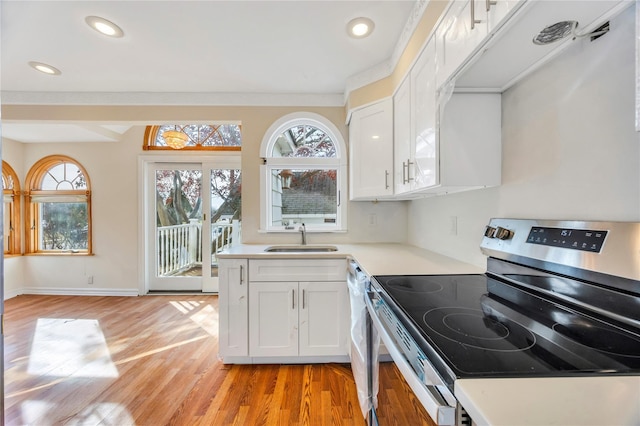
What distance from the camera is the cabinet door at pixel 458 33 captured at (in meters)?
0.87

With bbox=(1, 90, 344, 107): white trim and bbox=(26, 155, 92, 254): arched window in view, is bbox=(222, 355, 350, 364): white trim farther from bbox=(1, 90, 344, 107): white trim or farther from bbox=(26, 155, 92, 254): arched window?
bbox=(26, 155, 92, 254): arched window

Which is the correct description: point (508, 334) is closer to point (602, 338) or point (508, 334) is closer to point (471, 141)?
point (602, 338)

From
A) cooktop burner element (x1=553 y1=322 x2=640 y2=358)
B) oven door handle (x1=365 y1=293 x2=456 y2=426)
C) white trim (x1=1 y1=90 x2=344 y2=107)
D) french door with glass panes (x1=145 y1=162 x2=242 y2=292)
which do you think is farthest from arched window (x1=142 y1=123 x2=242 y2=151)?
cooktop burner element (x1=553 y1=322 x2=640 y2=358)

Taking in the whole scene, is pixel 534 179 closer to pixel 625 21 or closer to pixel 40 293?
pixel 625 21

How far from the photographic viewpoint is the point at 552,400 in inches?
17.0

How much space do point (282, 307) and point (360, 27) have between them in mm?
2053

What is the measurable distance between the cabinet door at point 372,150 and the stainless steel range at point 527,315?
3.25 feet

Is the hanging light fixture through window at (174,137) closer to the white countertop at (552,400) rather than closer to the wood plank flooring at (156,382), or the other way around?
the wood plank flooring at (156,382)

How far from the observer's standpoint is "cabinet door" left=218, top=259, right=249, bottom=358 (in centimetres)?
198

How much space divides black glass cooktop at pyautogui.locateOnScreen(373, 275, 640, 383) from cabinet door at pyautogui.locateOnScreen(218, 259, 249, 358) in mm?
1282

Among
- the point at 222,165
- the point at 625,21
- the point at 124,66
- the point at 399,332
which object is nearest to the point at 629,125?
the point at 625,21

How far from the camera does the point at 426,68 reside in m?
1.34

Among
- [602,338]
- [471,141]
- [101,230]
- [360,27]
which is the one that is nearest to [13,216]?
[101,230]

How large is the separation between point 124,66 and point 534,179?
2937mm
